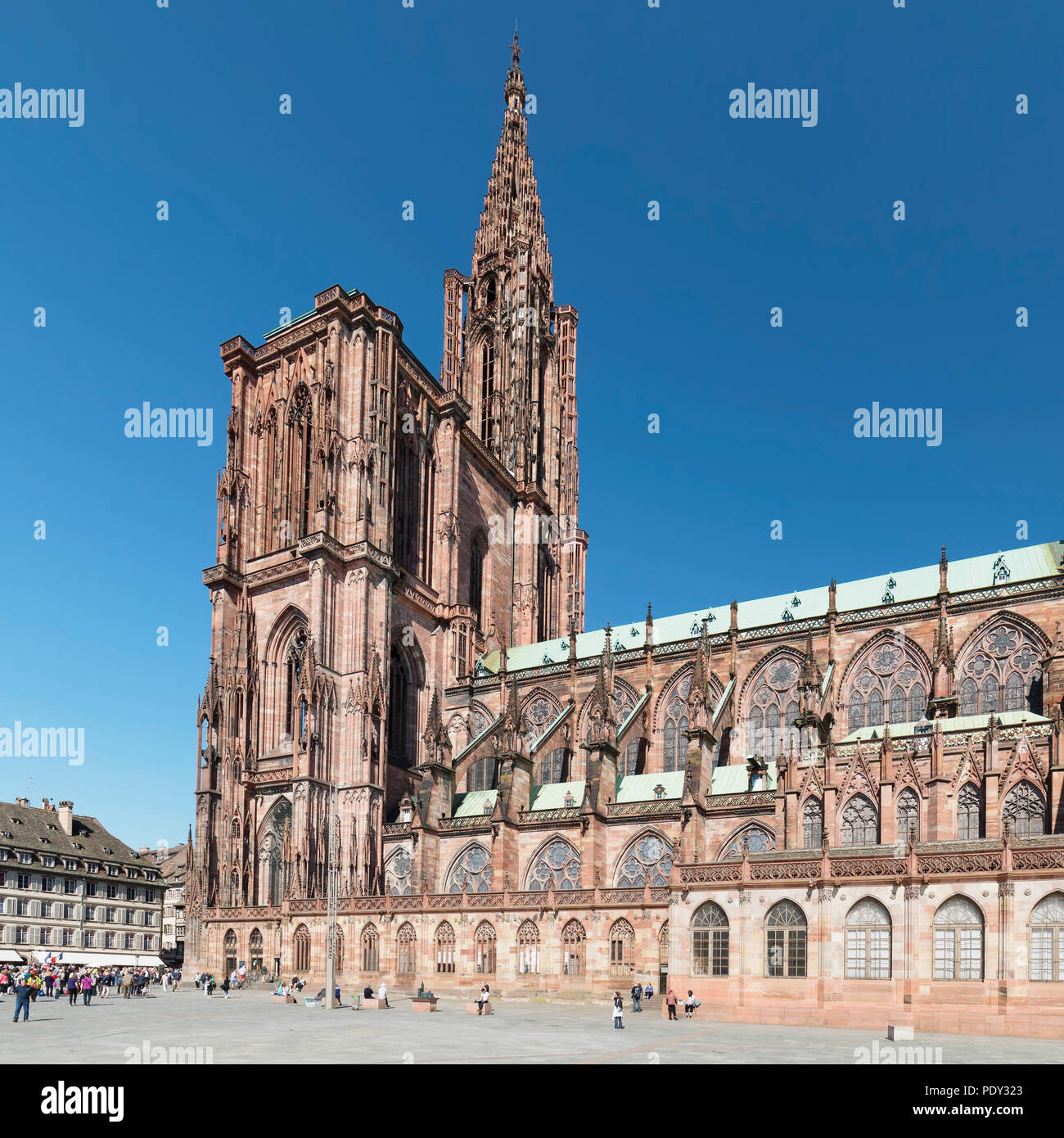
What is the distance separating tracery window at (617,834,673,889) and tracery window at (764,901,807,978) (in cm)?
1206

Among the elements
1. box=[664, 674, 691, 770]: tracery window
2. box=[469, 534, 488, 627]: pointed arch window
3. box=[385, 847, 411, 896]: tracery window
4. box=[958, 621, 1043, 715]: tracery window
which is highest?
box=[469, 534, 488, 627]: pointed arch window

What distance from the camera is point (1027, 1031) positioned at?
27.7m

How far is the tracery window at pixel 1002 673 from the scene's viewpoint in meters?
46.6

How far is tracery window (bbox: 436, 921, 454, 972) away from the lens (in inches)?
1794

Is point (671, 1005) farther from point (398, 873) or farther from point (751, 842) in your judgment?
point (398, 873)

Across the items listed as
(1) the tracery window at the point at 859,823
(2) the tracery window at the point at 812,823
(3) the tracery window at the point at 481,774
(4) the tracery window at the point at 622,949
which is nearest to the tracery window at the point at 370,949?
(3) the tracery window at the point at 481,774

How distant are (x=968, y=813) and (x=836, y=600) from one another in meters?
20.4

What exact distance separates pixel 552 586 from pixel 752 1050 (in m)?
60.2

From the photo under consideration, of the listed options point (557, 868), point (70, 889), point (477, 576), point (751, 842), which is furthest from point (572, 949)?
point (70, 889)

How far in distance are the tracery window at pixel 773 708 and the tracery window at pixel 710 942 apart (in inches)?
739

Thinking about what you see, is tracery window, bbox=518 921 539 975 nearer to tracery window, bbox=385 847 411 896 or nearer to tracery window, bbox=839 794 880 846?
tracery window, bbox=385 847 411 896

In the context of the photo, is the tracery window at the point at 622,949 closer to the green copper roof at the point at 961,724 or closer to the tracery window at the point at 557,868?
the tracery window at the point at 557,868

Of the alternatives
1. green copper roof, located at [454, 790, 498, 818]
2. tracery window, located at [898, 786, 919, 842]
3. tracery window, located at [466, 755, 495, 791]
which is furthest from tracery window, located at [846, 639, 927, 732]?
tracery window, located at [466, 755, 495, 791]

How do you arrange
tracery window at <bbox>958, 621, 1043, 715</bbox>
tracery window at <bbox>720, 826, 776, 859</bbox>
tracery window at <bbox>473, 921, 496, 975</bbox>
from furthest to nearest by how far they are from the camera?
tracery window at <bbox>958, 621, 1043, 715</bbox> < tracery window at <bbox>473, 921, 496, 975</bbox> < tracery window at <bbox>720, 826, 776, 859</bbox>
